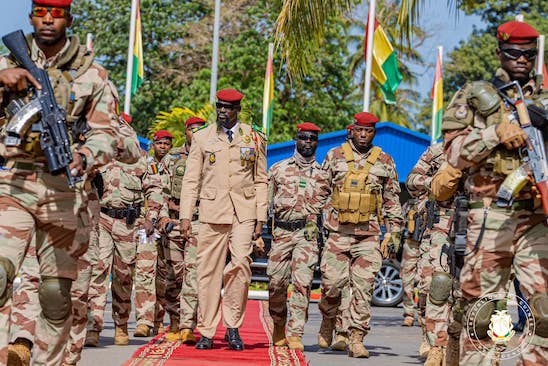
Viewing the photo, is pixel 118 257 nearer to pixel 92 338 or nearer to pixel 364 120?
pixel 92 338

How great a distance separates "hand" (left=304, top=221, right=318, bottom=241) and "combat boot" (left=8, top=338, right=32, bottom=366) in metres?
5.02

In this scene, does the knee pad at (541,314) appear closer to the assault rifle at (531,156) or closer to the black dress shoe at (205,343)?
the assault rifle at (531,156)

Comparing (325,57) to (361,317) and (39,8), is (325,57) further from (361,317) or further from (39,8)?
(39,8)

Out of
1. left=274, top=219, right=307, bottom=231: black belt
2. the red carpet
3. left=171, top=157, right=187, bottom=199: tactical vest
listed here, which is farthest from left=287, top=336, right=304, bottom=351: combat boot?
left=171, top=157, right=187, bottom=199: tactical vest

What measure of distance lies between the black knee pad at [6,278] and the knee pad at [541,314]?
3.00 meters

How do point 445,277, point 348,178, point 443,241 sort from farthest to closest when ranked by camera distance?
point 348,178 → point 443,241 → point 445,277

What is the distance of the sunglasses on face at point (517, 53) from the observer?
25.9 feet

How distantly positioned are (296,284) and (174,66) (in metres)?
36.7

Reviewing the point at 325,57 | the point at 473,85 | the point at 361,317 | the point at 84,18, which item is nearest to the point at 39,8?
the point at 473,85

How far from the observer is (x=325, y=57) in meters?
46.8

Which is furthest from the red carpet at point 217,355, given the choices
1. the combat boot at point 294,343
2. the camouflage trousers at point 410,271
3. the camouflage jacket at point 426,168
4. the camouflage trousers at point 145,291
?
the camouflage trousers at point 410,271

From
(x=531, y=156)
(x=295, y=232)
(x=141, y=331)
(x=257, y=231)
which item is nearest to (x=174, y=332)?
(x=141, y=331)

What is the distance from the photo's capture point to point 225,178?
12.4m

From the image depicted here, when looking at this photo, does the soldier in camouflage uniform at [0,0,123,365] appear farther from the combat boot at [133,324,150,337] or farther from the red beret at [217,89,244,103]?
the combat boot at [133,324,150,337]
